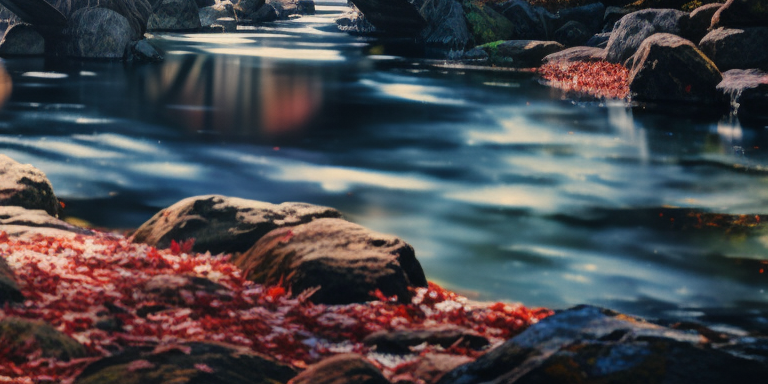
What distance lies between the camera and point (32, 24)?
29.8m

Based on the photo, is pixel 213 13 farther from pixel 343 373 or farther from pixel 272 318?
pixel 343 373

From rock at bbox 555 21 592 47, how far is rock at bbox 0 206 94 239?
3270 cm

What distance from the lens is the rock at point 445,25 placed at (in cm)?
4041

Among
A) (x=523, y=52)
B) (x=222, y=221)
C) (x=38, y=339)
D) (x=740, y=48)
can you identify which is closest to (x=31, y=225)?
(x=222, y=221)

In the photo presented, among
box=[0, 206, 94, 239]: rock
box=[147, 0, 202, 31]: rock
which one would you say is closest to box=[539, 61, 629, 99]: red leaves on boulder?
box=[0, 206, 94, 239]: rock

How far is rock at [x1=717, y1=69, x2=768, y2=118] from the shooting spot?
19359 millimetres

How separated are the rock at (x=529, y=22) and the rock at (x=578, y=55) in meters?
10.4

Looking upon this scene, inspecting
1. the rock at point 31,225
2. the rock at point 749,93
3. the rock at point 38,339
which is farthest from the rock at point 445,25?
the rock at point 38,339

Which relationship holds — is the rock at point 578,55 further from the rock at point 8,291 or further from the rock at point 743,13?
the rock at point 8,291

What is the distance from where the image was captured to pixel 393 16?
49.8 m

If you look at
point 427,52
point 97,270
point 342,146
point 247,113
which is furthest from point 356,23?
point 97,270

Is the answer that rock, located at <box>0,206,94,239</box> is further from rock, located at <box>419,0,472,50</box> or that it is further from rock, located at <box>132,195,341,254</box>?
rock, located at <box>419,0,472,50</box>

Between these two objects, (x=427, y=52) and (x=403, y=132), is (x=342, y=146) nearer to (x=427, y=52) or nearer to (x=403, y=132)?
(x=403, y=132)

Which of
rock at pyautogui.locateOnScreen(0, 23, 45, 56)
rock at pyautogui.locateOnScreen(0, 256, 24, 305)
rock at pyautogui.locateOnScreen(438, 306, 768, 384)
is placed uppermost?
rock at pyautogui.locateOnScreen(0, 23, 45, 56)
